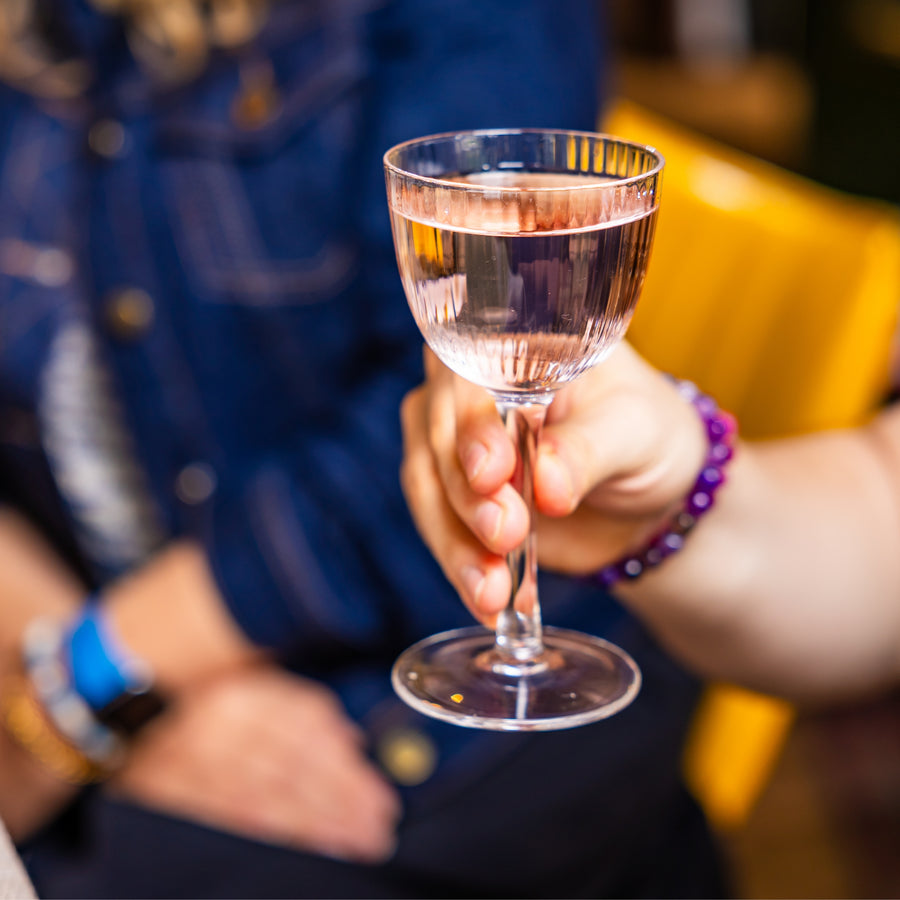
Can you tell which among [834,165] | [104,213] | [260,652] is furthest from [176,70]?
[834,165]

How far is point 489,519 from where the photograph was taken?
454mm

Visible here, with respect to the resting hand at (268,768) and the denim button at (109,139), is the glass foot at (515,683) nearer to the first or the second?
the resting hand at (268,768)

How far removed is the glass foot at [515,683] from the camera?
0.46 m

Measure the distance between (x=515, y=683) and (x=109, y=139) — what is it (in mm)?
718

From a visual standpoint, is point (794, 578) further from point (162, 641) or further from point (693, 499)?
point (162, 641)

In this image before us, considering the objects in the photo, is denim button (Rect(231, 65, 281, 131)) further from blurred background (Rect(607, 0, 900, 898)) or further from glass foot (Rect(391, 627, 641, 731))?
glass foot (Rect(391, 627, 641, 731))

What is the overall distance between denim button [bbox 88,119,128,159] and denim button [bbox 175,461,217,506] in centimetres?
30

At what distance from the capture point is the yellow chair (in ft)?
2.85

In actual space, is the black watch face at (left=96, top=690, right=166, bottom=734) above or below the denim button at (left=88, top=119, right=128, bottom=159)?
below

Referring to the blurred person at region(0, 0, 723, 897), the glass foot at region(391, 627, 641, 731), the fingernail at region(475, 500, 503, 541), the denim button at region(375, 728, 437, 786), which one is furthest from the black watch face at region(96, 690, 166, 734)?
the fingernail at region(475, 500, 503, 541)

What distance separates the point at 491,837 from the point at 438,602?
185mm

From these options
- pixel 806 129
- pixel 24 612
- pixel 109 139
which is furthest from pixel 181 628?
pixel 806 129

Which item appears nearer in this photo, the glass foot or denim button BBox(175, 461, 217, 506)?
the glass foot

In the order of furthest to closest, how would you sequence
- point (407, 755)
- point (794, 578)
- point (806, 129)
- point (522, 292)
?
1. point (806, 129)
2. point (407, 755)
3. point (794, 578)
4. point (522, 292)
